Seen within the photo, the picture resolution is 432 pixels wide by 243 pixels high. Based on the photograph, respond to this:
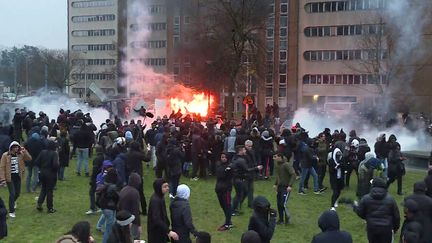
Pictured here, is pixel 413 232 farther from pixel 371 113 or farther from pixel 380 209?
pixel 371 113

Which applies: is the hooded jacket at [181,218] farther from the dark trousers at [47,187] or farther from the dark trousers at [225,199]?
the dark trousers at [47,187]

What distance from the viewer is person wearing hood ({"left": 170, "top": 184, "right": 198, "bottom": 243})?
680 cm

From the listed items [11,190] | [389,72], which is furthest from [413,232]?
[389,72]

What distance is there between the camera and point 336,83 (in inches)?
2050

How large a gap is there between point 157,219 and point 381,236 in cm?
303

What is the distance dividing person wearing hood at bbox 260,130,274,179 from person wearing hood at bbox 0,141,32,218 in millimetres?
6637

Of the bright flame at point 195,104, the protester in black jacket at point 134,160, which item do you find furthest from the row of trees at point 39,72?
the protester in black jacket at point 134,160

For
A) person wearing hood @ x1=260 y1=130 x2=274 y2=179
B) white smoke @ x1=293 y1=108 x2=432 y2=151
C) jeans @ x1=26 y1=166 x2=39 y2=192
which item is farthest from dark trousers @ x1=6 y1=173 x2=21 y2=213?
white smoke @ x1=293 y1=108 x2=432 y2=151

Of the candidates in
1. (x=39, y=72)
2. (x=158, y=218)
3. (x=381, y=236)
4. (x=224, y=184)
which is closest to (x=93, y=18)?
(x=39, y=72)

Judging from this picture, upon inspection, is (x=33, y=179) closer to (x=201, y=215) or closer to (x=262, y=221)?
(x=201, y=215)

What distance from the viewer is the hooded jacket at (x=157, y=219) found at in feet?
22.5

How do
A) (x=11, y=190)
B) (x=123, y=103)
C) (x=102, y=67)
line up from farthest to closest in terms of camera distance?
(x=102, y=67) < (x=123, y=103) < (x=11, y=190)

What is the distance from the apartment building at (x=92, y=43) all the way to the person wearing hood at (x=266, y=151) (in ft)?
221

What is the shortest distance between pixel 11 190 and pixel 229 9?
98.6 feet
